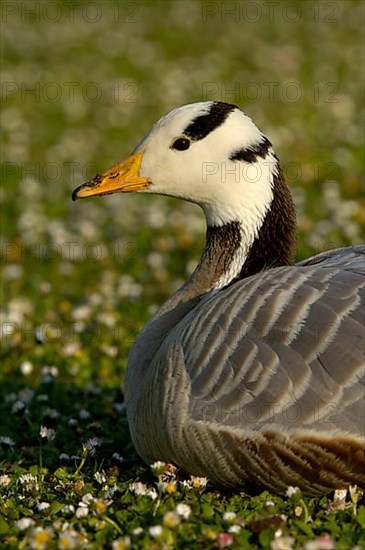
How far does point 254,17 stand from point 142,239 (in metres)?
11.0

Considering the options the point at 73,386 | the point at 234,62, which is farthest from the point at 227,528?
the point at 234,62

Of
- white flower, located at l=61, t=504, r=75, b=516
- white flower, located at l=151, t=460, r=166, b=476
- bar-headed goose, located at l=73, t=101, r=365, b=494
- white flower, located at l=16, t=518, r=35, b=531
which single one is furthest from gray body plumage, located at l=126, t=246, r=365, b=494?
white flower, located at l=16, t=518, r=35, b=531

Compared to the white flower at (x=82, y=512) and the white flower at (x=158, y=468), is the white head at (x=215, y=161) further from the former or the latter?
the white flower at (x=82, y=512)

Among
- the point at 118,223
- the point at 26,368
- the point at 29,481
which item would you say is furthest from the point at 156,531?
the point at 118,223

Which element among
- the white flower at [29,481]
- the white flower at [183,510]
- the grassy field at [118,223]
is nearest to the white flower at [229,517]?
the grassy field at [118,223]

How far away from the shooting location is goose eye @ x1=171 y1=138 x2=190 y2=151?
18.6ft

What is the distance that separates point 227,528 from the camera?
4191 millimetres

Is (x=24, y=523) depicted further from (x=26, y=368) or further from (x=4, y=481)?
(x=26, y=368)

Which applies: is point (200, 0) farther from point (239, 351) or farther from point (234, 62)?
point (239, 351)

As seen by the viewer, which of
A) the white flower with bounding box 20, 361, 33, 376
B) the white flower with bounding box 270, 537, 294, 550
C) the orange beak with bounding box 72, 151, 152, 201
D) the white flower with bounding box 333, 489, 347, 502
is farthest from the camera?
the white flower with bounding box 20, 361, 33, 376

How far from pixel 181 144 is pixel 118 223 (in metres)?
4.80

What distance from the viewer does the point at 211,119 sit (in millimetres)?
5543

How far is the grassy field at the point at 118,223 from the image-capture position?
4.38m

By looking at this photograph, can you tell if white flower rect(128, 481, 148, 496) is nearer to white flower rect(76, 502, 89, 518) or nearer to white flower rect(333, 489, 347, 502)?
white flower rect(76, 502, 89, 518)
